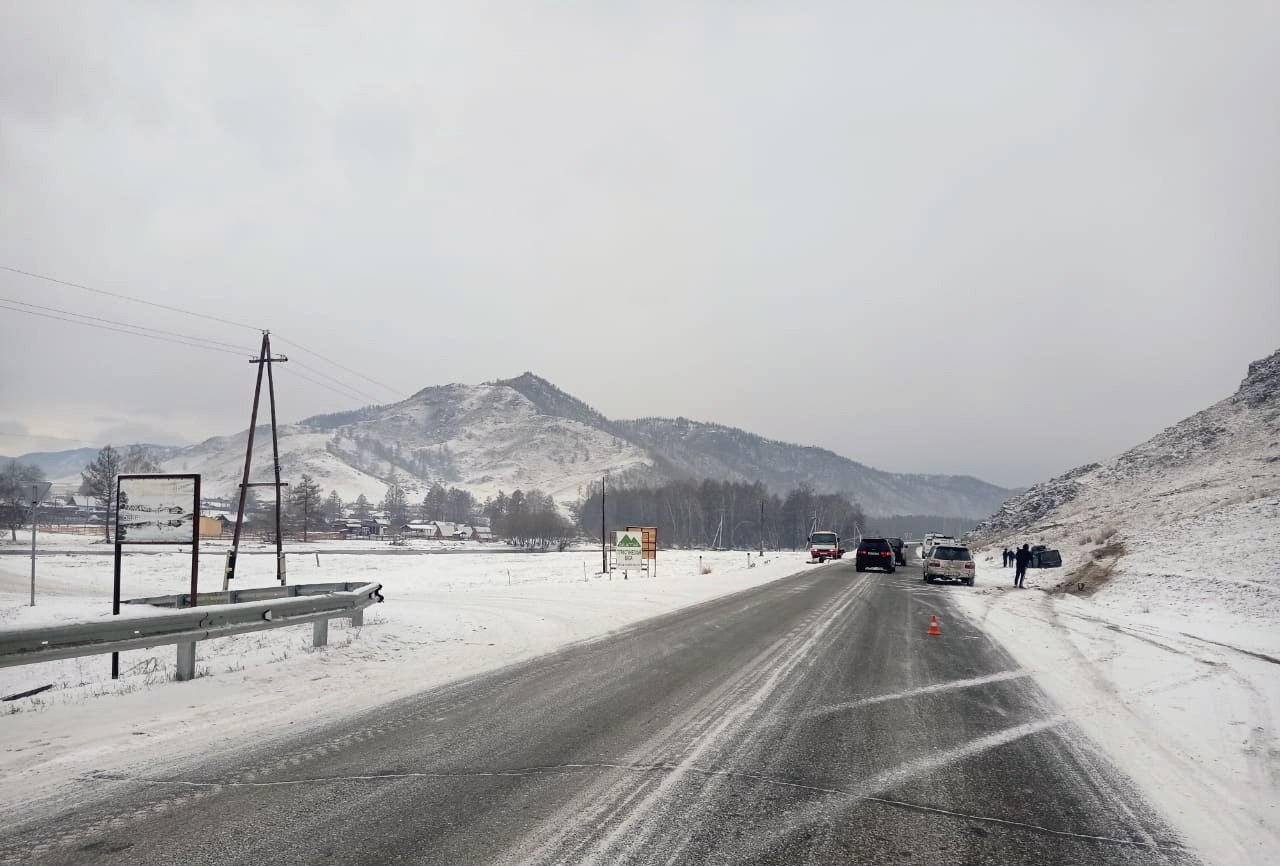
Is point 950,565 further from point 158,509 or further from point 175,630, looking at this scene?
point 175,630

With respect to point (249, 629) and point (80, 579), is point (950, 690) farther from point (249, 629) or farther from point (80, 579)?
point (80, 579)

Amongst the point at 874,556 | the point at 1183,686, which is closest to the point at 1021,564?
the point at 874,556

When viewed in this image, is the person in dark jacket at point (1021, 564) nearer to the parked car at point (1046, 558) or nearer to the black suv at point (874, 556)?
the parked car at point (1046, 558)

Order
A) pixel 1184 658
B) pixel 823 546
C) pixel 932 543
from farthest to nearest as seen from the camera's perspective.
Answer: pixel 823 546, pixel 932 543, pixel 1184 658

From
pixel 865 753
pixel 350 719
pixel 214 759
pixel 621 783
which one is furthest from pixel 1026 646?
pixel 214 759

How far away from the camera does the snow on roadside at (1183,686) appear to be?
210 inches

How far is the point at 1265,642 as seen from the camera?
531 inches

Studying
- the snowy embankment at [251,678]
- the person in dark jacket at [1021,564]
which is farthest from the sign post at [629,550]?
the person in dark jacket at [1021,564]

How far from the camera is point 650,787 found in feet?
17.8

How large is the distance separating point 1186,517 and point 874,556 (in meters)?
15.7

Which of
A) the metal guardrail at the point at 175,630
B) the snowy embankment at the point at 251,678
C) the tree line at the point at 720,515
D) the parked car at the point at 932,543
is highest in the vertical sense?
the metal guardrail at the point at 175,630

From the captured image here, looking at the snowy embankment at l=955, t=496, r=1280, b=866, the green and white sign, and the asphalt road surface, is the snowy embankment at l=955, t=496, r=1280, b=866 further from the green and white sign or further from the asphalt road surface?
the green and white sign

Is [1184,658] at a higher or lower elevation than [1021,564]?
higher

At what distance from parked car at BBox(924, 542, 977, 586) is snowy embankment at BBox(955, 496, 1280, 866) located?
10.5ft
